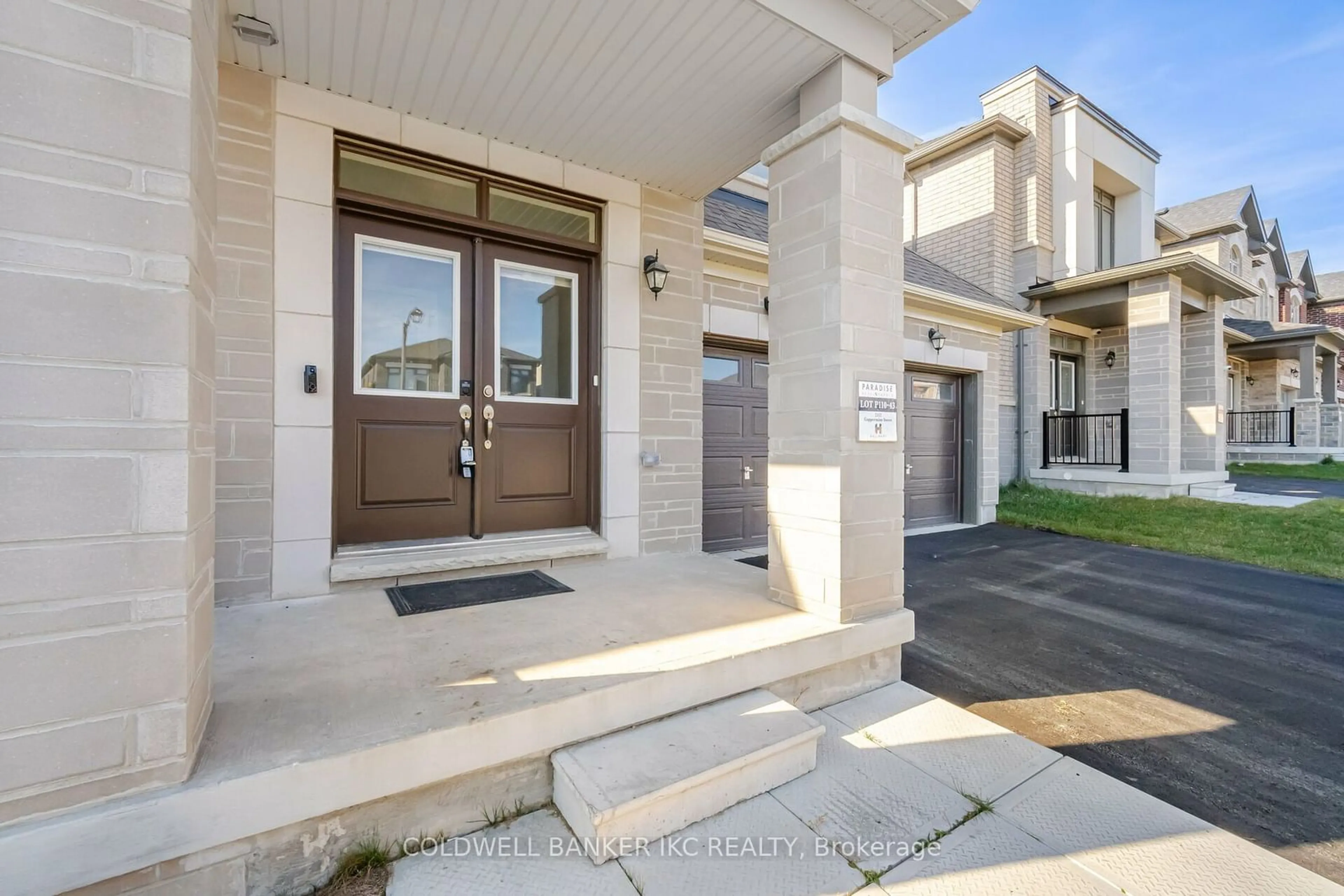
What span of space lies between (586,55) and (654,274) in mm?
1366

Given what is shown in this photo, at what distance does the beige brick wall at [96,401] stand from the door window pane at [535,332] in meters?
2.07

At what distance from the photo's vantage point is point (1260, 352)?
39.7ft

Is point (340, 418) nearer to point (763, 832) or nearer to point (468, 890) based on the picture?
point (468, 890)

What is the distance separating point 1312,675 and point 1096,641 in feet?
2.90

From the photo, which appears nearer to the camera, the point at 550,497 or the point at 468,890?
the point at 468,890

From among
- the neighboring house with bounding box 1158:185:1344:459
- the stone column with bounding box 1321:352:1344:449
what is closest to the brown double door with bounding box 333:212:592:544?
the neighboring house with bounding box 1158:185:1344:459

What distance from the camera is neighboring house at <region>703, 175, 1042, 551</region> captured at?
479 cm

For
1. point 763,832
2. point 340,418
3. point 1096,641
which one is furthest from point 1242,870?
point 340,418

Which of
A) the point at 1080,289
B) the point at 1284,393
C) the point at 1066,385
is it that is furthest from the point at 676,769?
the point at 1284,393

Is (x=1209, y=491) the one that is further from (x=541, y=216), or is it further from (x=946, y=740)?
(x=541, y=216)

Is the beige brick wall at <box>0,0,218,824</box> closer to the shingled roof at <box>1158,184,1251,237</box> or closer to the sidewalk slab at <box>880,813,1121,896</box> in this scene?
the sidewalk slab at <box>880,813,1121,896</box>

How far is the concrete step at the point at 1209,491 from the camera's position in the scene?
7.45 m

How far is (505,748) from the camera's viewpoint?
62.2 inches

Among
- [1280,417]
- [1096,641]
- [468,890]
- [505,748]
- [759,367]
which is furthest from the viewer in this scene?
[1280,417]
